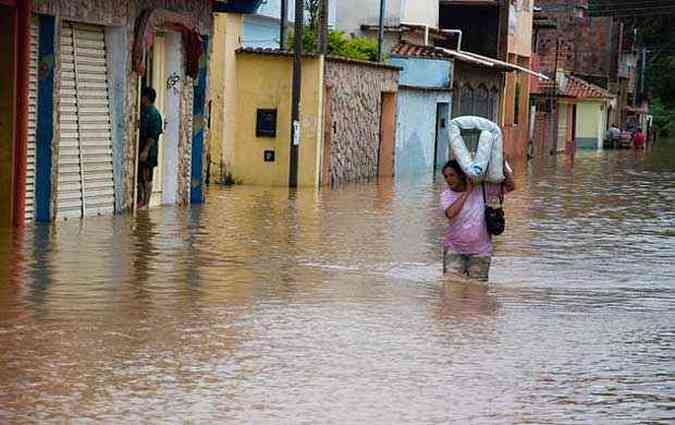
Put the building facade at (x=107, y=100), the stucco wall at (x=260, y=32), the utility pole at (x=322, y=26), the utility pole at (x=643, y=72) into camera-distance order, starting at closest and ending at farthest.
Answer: the building facade at (x=107, y=100) → the utility pole at (x=322, y=26) → the stucco wall at (x=260, y=32) → the utility pole at (x=643, y=72)

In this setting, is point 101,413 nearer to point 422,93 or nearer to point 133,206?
point 133,206

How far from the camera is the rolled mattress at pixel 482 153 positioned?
14.2m

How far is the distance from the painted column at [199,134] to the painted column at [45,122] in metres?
5.73

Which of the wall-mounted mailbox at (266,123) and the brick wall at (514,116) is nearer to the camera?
the wall-mounted mailbox at (266,123)

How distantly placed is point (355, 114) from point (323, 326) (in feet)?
77.9

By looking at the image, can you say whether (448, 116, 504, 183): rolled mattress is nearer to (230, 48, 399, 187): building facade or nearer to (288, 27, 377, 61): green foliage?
(230, 48, 399, 187): building facade

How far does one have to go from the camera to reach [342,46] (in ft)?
123

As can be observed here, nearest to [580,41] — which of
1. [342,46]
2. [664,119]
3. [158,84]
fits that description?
[664,119]

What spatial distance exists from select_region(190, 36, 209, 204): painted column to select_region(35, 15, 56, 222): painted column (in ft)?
18.8

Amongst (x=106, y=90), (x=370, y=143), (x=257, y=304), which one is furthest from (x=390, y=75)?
(x=257, y=304)

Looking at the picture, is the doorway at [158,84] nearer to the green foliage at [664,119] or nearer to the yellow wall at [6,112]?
the yellow wall at [6,112]

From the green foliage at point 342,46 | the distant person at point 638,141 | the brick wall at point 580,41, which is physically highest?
the brick wall at point 580,41

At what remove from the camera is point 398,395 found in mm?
9117

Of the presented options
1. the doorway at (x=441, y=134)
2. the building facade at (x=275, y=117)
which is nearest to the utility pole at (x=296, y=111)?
the building facade at (x=275, y=117)
